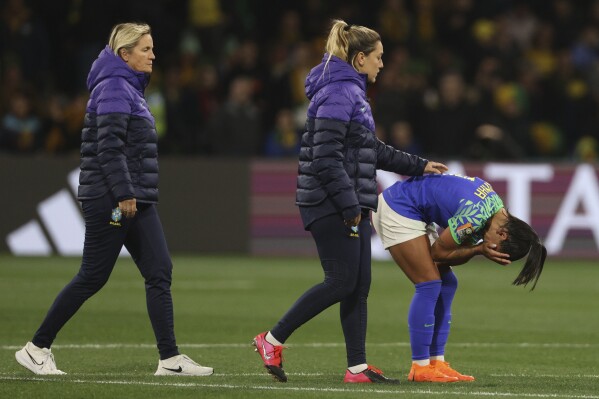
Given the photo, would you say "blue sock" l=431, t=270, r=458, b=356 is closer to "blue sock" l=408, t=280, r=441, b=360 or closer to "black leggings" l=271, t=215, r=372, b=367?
"blue sock" l=408, t=280, r=441, b=360

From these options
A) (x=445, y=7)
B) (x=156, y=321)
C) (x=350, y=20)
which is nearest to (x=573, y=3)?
(x=445, y=7)

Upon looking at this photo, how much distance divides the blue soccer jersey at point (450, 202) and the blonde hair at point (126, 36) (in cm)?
190

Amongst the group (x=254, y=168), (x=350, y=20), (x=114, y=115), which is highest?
(x=114, y=115)

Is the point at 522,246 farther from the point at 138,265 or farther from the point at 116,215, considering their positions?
the point at 116,215

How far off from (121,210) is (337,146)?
1.44 meters

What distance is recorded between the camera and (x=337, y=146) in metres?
8.41

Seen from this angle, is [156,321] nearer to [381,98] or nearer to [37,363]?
[37,363]

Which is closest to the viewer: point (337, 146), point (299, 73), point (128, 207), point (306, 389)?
point (306, 389)

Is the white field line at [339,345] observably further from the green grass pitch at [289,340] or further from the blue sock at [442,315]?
the blue sock at [442,315]

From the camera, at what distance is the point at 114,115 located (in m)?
8.70

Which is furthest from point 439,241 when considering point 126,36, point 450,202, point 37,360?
point 37,360

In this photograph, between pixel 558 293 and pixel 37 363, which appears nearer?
pixel 37 363

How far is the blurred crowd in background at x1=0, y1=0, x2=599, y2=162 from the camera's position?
21.3 meters

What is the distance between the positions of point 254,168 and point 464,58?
534cm
